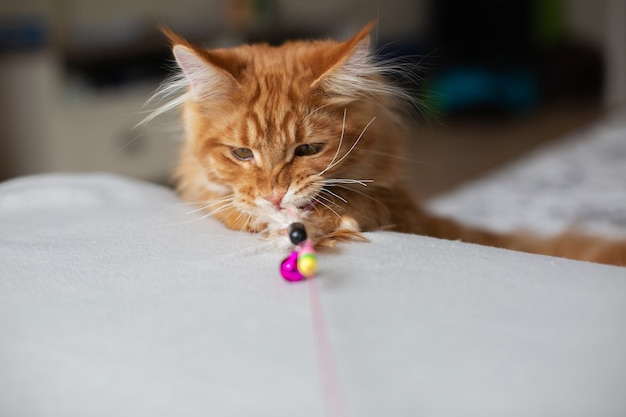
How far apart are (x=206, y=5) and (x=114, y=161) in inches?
52.0

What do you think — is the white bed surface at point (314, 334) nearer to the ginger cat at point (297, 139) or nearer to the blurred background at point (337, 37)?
the ginger cat at point (297, 139)

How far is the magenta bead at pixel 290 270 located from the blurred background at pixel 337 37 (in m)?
0.88

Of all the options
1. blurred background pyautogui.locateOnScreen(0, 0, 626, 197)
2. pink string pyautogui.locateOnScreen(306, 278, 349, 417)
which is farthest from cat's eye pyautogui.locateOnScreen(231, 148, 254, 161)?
pink string pyautogui.locateOnScreen(306, 278, 349, 417)

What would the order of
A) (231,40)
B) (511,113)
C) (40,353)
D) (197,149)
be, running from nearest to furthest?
(40,353)
(197,149)
(231,40)
(511,113)

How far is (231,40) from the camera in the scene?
434 centimetres

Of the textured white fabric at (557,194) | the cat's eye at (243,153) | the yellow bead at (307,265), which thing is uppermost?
the cat's eye at (243,153)

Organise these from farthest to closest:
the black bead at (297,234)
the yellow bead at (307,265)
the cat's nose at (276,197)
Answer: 1. the cat's nose at (276,197)
2. the black bead at (297,234)
3. the yellow bead at (307,265)

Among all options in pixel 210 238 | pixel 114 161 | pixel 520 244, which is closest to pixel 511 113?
pixel 114 161

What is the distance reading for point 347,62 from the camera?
1.30 metres

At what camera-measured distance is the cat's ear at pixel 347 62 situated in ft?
Answer: 4.16

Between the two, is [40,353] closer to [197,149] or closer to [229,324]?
[229,324]

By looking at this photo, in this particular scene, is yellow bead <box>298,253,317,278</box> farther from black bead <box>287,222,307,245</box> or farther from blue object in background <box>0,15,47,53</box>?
blue object in background <box>0,15,47,53</box>

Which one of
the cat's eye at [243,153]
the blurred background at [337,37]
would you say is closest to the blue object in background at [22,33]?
the blurred background at [337,37]

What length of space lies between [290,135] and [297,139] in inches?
0.7
